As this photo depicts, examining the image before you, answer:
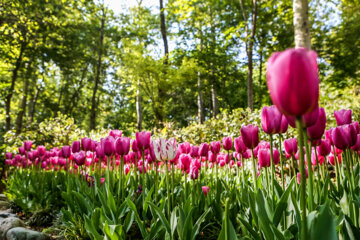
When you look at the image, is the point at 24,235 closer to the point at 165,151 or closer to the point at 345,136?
the point at 165,151

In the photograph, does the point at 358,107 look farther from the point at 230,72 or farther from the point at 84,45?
the point at 84,45

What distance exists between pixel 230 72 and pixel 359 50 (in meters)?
6.06

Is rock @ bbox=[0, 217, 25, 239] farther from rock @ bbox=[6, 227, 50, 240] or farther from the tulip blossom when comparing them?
the tulip blossom

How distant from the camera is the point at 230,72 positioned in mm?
13562

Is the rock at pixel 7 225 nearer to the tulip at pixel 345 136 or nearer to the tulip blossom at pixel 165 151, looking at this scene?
the tulip blossom at pixel 165 151

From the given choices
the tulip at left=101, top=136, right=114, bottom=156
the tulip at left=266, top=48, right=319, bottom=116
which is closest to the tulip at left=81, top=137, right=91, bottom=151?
the tulip at left=101, top=136, right=114, bottom=156

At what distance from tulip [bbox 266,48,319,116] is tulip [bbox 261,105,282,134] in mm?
620

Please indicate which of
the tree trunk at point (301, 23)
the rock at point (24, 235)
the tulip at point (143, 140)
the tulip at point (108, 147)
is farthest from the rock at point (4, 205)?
the tree trunk at point (301, 23)

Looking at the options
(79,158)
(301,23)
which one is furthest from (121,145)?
(301,23)

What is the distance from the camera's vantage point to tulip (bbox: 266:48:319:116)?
23.0 inches

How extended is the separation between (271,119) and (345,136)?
1.48ft

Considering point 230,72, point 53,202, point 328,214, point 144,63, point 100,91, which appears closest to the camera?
point 328,214

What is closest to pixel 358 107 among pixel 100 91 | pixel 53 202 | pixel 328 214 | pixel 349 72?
pixel 328 214

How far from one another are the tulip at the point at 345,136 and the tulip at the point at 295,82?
90cm
